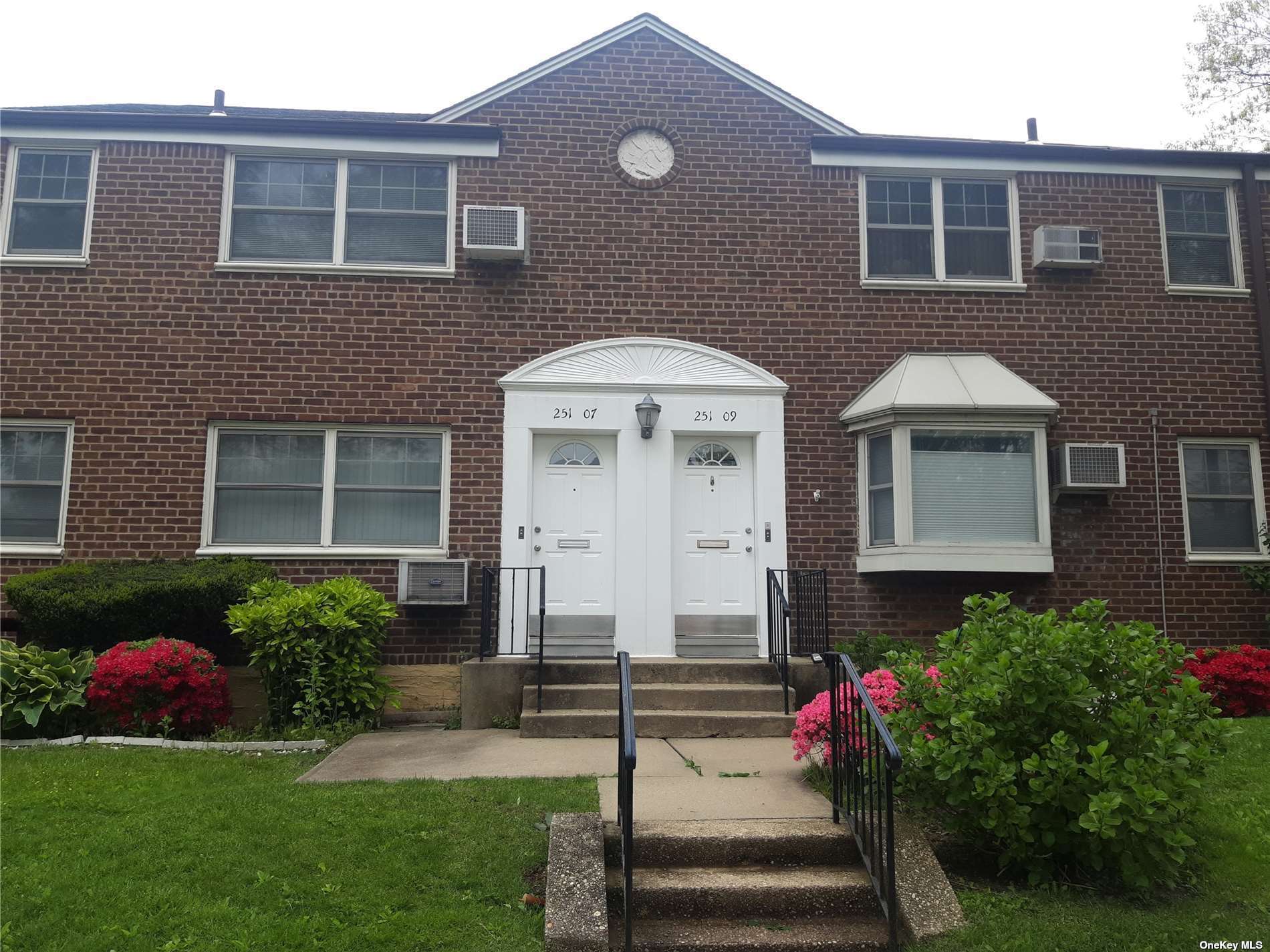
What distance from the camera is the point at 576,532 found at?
9.53m

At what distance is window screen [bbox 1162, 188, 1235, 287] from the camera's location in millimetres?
10617

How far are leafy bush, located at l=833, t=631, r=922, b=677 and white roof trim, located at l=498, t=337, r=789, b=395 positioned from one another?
2.52m

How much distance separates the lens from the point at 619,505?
9.50m

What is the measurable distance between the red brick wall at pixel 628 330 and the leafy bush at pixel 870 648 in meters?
0.31

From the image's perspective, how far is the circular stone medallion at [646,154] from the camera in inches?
399

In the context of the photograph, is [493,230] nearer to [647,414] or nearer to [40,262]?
[647,414]

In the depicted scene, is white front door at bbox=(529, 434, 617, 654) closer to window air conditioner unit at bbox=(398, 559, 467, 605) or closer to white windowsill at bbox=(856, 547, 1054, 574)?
window air conditioner unit at bbox=(398, 559, 467, 605)

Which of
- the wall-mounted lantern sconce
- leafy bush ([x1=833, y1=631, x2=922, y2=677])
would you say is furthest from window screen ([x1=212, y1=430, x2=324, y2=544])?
leafy bush ([x1=833, y1=631, x2=922, y2=677])

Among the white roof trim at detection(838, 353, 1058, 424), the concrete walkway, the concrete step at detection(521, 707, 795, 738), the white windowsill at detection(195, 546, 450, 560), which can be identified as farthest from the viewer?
the white roof trim at detection(838, 353, 1058, 424)

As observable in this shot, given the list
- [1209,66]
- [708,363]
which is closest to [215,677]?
[708,363]

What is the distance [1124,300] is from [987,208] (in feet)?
5.59

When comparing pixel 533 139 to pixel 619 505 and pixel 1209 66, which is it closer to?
pixel 619 505

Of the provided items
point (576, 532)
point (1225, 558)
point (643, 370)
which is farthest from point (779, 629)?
point (1225, 558)

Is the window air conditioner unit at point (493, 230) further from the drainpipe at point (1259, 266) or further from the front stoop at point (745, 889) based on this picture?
the drainpipe at point (1259, 266)
